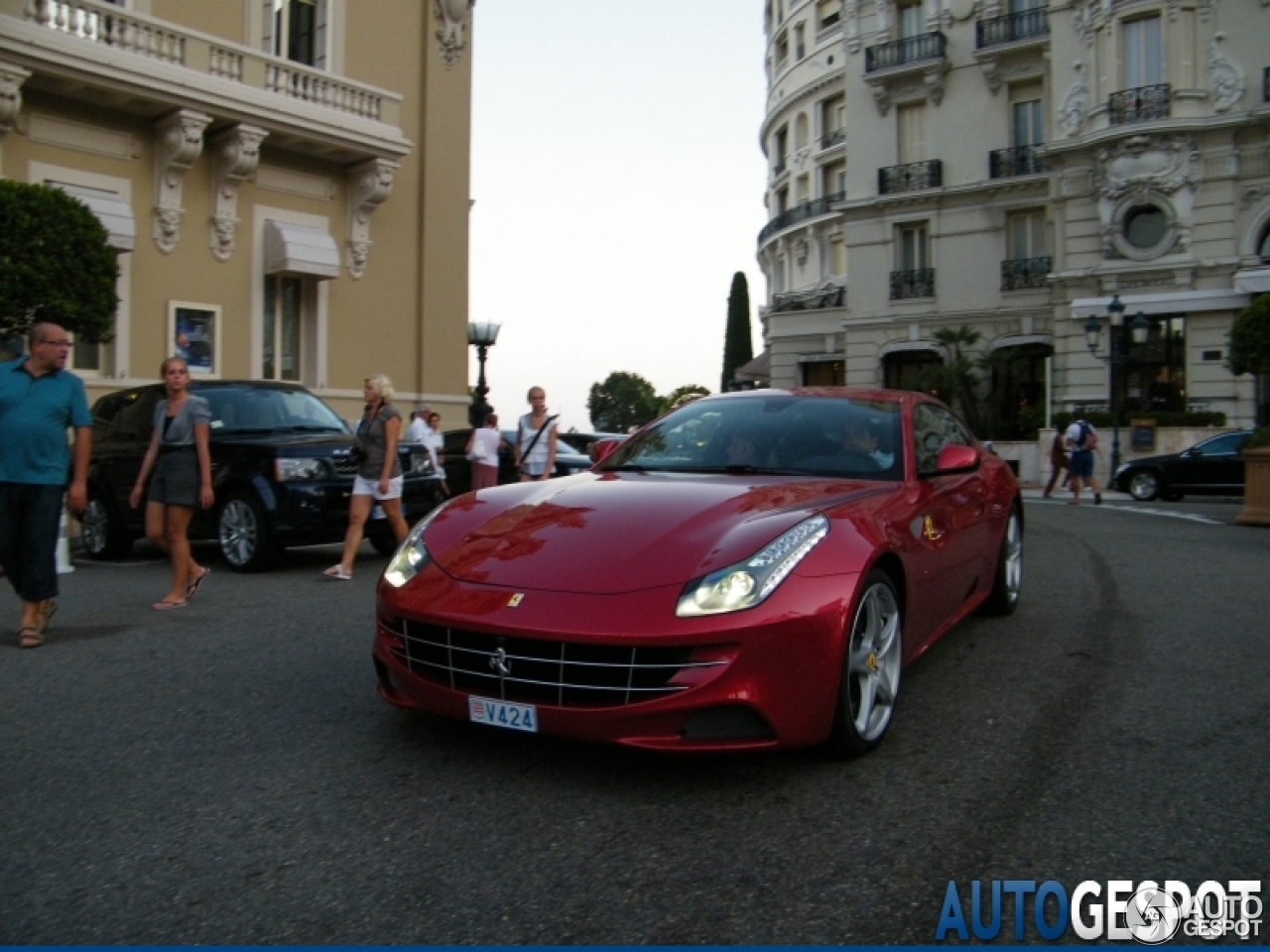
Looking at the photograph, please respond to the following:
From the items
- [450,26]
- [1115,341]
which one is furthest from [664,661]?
[1115,341]

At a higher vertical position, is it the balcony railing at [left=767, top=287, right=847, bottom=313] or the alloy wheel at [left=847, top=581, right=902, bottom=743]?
the balcony railing at [left=767, top=287, right=847, bottom=313]

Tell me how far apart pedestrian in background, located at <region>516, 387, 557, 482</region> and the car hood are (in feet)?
20.2

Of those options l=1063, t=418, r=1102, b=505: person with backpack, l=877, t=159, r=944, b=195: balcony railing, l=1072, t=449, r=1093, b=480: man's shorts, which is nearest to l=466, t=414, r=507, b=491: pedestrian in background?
l=1063, t=418, r=1102, b=505: person with backpack

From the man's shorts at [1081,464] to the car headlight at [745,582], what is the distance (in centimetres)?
1788

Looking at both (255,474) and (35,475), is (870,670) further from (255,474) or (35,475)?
(255,474)

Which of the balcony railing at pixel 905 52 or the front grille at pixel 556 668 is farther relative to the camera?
the balcony railing at pixel 905 52

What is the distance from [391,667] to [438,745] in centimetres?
36

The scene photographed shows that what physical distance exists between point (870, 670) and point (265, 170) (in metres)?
15.6

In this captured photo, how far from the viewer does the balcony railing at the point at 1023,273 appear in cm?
3291

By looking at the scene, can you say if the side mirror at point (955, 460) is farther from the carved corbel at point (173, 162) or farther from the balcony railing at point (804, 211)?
the balcony railing at point (804, 211)

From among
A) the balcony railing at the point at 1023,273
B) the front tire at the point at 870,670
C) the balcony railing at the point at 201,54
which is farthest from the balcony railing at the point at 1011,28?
the front tire at the point at 870,670

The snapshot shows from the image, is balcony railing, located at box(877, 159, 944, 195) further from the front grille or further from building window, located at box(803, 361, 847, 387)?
the front grille

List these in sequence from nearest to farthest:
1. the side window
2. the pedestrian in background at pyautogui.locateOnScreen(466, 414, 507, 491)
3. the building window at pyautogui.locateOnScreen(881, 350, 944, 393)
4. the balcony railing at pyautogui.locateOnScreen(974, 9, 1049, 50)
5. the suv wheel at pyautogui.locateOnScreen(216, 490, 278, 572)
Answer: the side window, the suv wheel at pyautogui.locateOnScreen(216, 490, 278, 572), the pedestrian in background at pyautogui.locateOnScreen(466, 414, 507, 491), the balcony railing at pyautogui.locateOnScreen(974, 9, 1049, 50), the building window at pyautogui.locateOnScreen(881, 350, 944, 393)

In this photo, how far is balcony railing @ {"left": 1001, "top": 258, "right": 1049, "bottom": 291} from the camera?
108ft
